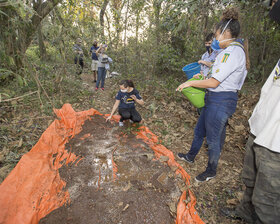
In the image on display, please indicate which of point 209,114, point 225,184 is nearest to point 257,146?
point 209,114

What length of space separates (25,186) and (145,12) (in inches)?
235

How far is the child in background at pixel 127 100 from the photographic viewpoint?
127 inches

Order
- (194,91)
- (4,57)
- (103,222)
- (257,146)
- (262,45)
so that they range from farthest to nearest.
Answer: (262,45)
(4,57)
(194,91)
(103,222)
(257,146)

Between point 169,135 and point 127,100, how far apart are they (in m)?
1.17

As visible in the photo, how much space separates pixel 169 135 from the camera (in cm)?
348

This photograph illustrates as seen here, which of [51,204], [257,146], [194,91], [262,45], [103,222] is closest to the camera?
[257,146]

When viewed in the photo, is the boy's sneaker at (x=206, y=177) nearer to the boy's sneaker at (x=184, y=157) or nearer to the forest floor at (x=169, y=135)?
the forest floor at (x=169, y=135)

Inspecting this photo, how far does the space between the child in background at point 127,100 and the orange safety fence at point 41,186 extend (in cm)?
98

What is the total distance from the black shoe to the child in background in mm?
2119

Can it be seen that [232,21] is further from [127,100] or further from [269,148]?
[127,100]

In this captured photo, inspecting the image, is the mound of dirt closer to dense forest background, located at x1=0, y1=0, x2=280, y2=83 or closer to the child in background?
the child in background

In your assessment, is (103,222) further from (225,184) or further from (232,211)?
(225,184)

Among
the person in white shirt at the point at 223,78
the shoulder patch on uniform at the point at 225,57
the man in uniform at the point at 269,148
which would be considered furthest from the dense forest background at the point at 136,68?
the shoulder patch on uniform at the point at 225,57

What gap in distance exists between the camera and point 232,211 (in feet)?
6.58
